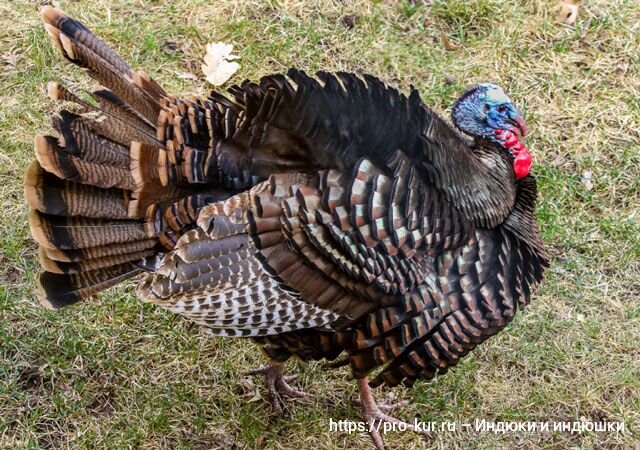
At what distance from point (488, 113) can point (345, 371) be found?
1538 millimetres

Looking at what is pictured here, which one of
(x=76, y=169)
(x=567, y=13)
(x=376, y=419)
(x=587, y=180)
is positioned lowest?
(x=376, y=419)

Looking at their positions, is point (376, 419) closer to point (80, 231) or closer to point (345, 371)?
point (345, 371)

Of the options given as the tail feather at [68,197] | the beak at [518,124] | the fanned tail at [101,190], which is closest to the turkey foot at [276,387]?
the fanned tail at [101,190]

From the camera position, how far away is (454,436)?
13.4 feet

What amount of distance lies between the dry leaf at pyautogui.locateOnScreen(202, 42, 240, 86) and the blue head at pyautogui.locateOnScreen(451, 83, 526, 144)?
210 cm

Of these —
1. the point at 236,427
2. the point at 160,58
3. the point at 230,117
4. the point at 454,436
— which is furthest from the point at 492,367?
the point at 160,58

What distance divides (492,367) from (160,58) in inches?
119

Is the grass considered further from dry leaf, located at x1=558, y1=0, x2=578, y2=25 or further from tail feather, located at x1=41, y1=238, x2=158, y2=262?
tail feather, located at x1=41, y1=238, x2=158, y2=262

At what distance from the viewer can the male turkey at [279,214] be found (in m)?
3.27

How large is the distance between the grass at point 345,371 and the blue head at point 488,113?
120 centimetres

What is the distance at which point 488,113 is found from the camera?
3801 millimetres

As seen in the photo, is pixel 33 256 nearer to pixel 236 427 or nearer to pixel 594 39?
pixel 236 427

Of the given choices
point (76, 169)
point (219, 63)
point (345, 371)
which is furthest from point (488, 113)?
point (219, 63)

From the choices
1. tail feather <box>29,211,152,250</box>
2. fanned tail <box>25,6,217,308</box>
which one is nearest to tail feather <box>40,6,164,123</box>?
fanned tail <box>25,6,217,308</box>
